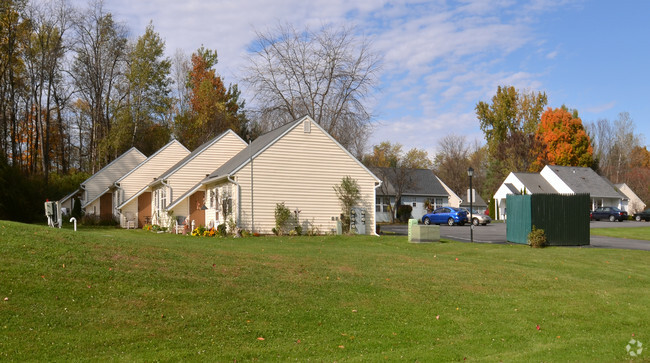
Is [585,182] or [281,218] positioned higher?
[585,182]

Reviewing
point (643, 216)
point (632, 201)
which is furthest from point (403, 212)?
point (632, 201)

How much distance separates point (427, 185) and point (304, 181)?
3214 centimetres

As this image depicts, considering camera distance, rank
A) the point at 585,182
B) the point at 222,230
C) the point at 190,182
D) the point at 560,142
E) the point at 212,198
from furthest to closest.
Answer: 1. the point at 560,142
2. the point at 585,182
3. the point at 190,182
4. the point at 212,198
5. the point at 222,230

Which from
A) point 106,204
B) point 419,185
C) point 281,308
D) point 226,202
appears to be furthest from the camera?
point 419,185

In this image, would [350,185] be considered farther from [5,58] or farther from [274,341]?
[5,58]

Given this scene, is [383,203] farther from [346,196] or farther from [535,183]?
[346,196]

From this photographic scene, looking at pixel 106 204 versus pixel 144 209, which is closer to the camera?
pixel 144 209

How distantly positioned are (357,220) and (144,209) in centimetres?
1638

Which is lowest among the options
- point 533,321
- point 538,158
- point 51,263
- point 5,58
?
point 533,321

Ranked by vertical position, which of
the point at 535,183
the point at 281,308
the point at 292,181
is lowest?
the point at 281,308

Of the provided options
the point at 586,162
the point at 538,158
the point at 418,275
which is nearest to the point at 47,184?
the point at 418,275

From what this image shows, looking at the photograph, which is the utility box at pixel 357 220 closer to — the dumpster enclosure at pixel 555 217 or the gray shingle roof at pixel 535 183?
the dumpster enclosure at pixel 555 217

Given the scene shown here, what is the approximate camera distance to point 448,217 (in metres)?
42.3

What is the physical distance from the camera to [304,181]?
2647cm
